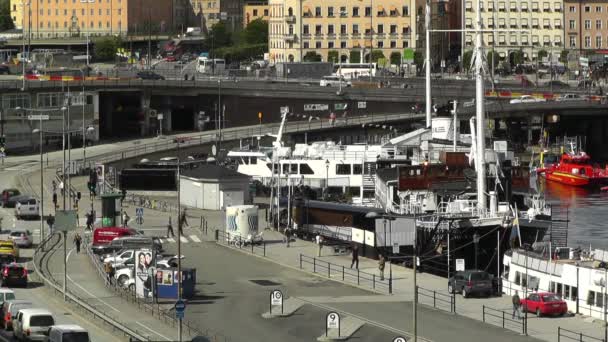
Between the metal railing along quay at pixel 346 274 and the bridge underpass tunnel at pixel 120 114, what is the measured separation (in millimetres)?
60974

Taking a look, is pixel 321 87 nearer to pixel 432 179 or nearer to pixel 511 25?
pixel 511 25

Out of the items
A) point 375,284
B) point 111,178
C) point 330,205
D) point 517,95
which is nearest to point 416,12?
point 517,95

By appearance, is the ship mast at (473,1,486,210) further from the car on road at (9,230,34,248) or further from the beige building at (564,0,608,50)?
the beige building at (564,0,608,50)

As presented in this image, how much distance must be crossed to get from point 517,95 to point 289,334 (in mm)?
90119

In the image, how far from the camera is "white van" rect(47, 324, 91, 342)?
161 ft

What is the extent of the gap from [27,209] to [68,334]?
34784 mm

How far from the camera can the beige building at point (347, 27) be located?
183 m

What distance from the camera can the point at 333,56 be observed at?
184000mm

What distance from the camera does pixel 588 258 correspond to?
6281cm

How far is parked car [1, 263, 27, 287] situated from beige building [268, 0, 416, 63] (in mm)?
119271

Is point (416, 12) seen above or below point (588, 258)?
above

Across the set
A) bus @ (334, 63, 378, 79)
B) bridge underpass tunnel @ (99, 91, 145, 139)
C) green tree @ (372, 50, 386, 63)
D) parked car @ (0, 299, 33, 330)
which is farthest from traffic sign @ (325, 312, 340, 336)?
green tree @ (372, 50, 386, 63)

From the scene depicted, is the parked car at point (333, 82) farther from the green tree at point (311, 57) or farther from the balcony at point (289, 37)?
the balcony at point (289, 37)

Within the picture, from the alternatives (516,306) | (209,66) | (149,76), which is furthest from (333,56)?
(516,306)
